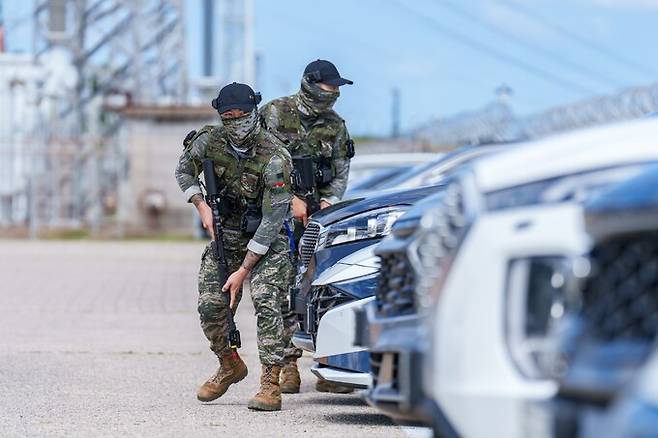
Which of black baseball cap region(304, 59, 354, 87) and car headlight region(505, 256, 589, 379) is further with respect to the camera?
black baseball cap region(304, 59, 354, 87)

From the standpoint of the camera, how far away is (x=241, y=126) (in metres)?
8.75

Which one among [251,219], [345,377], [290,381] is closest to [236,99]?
[251,219]

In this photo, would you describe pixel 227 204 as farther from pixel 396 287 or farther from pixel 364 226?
pixel 396 287

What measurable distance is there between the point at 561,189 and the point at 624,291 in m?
0.65

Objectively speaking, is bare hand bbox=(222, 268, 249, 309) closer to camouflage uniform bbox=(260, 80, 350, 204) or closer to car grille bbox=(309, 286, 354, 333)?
car grille bbox=(309, 286, 354, 333)

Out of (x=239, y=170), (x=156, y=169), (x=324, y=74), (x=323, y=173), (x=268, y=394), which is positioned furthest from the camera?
(x=156, y=169)

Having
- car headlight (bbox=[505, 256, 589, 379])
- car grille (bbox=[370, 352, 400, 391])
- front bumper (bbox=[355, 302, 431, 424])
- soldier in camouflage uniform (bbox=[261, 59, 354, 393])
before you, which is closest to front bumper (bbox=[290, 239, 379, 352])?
soldier in camouflage uniform (bbox=[261, 59, 354, 393])

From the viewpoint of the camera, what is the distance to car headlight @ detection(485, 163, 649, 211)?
4355 millimetres

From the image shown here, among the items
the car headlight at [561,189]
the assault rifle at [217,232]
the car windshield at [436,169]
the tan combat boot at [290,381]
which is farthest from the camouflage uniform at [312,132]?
the car headlight at [561,189]

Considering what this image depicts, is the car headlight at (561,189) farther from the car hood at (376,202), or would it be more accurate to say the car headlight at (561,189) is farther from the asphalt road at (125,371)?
the car hood at (376,202)

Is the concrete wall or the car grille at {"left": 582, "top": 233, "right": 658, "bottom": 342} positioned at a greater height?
the concrete wall

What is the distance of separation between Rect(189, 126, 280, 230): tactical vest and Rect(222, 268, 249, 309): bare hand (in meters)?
0.39

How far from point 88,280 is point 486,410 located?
17221mm

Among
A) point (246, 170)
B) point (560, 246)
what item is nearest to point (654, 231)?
point (560, 246)
